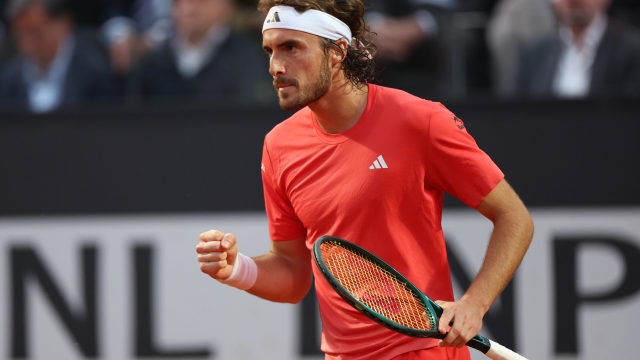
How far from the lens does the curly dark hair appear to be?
10.2 ft

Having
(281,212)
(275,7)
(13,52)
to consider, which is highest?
(13,52)

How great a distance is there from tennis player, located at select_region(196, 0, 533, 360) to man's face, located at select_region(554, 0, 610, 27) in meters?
2.73

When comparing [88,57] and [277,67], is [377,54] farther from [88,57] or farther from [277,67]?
[277,67]

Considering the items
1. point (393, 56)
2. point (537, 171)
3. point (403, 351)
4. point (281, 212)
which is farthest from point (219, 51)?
point (403, 351)

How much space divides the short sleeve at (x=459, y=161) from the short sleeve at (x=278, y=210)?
623 mm

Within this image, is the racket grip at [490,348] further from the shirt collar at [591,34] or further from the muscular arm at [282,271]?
the shirt collar at [591,34]

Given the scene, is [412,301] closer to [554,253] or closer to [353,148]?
[353,148]

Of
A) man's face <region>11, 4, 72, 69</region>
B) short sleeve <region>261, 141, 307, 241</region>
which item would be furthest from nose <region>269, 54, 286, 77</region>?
man's face <region>11, 4, 72, 69</region>

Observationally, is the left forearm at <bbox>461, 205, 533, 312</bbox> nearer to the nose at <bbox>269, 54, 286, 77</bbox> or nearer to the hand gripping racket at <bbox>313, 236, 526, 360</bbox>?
the hand gripping racket at <bbox>313, 236, 526, 360</bbox>

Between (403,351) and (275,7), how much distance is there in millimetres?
1280

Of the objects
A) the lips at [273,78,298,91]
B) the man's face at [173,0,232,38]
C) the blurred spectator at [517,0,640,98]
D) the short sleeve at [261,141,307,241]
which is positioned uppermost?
the man's face at [173,0,232,38]

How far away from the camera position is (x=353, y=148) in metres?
3.08

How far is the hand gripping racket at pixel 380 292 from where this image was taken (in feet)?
8.98

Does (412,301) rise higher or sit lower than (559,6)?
lower
